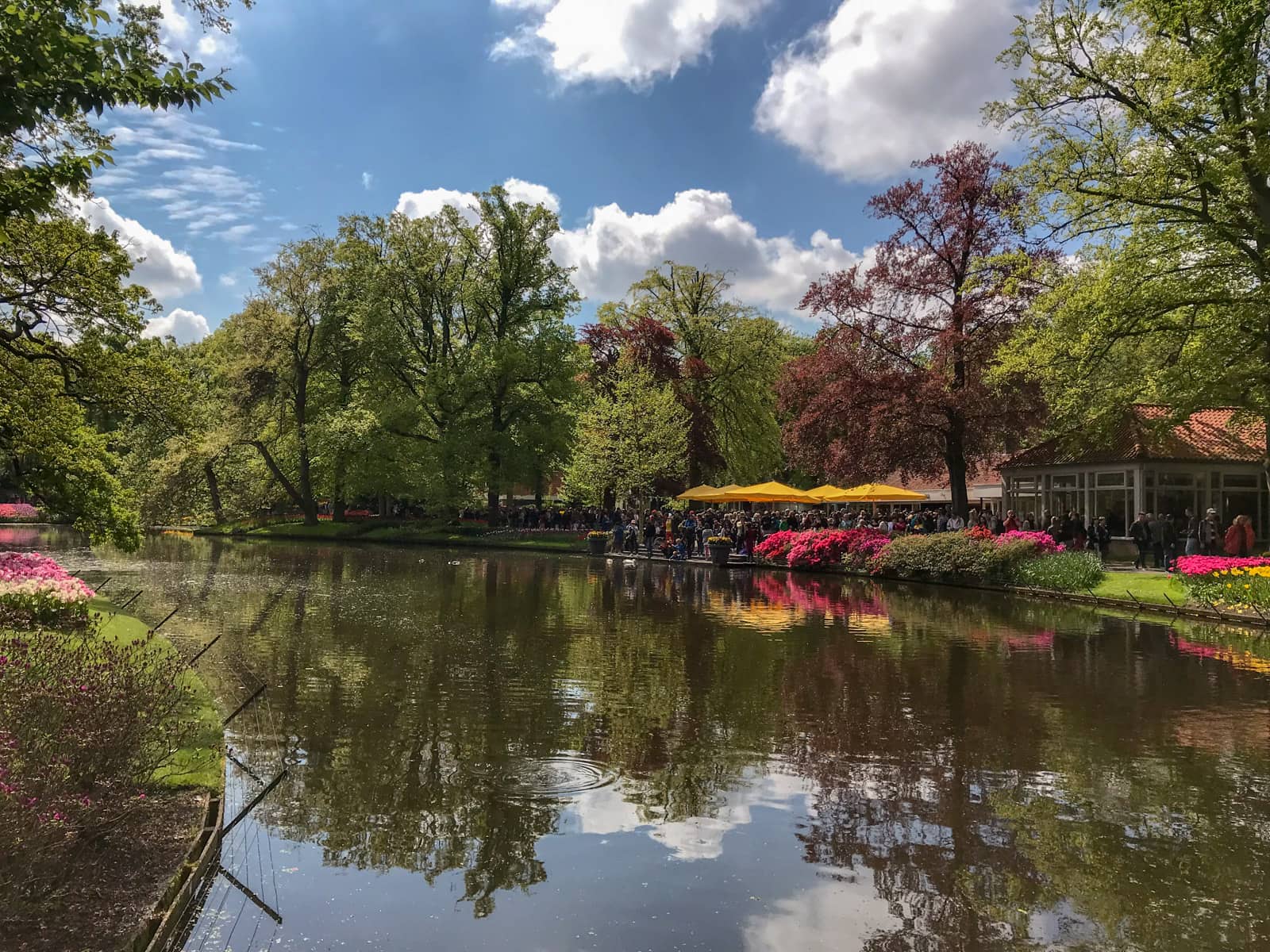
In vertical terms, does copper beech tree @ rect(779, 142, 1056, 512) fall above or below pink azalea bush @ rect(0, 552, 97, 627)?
above

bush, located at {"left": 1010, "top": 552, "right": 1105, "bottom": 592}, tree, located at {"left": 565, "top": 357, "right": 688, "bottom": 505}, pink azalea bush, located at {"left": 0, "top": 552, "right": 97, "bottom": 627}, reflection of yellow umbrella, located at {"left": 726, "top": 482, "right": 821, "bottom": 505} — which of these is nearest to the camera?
pink azalea bush, located at {"left": 0, "top": 552, "right": 97, "bottom": 627}

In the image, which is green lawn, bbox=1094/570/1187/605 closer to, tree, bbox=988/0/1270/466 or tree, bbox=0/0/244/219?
tree, bbox=988/0/1270/466

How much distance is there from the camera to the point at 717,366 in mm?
49156

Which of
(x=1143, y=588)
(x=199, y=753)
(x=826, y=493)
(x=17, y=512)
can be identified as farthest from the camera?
(x=17, y=512)

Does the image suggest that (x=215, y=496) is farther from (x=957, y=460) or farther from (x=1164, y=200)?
(x=1164, y=200)

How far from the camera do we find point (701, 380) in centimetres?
4850

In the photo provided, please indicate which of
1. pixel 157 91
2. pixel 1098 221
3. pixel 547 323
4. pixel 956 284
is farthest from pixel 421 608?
pixel 547 323

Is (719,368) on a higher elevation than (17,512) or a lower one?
higher

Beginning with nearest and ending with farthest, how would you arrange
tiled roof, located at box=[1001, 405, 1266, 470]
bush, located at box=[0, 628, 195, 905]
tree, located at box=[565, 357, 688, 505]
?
bush, located at box=[0, 628, 195, 905] → tiled roof, located at box=[1001, 405, 1266, 470] → tree, located at box=[565, 357, 688, 505]

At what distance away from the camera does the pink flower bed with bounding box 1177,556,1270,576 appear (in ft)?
59.6

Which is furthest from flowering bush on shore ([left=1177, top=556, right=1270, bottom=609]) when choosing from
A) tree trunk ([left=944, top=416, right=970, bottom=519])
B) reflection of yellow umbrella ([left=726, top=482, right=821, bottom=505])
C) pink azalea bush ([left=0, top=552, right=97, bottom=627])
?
pink azalea bush ([left=0, top=552, right=97, bottom=627])

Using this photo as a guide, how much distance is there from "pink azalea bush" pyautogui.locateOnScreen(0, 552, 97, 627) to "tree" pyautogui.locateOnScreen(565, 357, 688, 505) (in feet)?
96.6

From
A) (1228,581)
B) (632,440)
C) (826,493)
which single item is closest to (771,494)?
(826,493)

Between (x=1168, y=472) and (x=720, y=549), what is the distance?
14581mm
